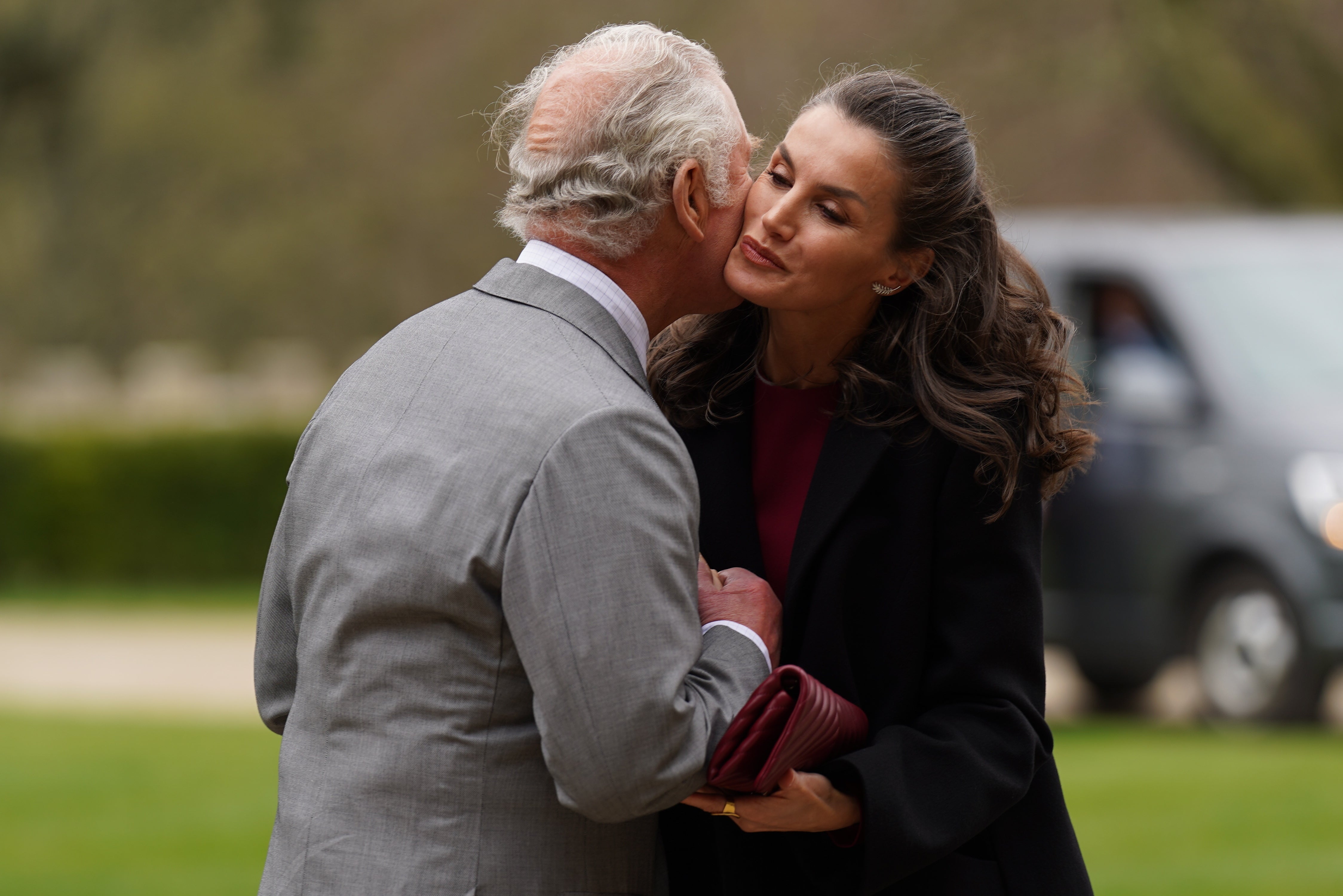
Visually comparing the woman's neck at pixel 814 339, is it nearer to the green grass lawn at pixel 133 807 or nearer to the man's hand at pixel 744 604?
the man's hand at pixel 744 604

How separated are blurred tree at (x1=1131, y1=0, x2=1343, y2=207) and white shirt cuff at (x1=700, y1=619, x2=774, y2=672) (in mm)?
13809

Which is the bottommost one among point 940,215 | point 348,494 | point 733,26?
point 348,494

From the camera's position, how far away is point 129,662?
1175cm

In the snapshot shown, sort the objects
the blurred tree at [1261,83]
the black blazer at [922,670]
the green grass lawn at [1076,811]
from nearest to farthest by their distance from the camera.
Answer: the black blazer at [922,670]
the green grass lawn at [1076,811]
the blurred tree at [1261,83]

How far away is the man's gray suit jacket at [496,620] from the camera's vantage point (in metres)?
2.22

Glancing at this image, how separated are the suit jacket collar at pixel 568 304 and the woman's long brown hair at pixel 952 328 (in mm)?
407

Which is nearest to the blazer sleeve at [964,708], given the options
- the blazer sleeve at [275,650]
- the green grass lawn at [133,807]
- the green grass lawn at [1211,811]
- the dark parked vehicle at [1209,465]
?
the blazer sleeve at [275,650]

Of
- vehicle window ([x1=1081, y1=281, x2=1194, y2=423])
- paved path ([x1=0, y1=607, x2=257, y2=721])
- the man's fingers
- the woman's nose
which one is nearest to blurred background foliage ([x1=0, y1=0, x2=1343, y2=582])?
paved path ([x1=0, y1=607, x2=257, y2=721])

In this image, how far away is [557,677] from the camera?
221 centimetres

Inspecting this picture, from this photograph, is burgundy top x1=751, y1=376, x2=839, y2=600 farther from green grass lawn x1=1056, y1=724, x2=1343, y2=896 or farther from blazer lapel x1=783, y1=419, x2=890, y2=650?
green grass lawn x1=1056, y1=724, x2=1343, y2=896

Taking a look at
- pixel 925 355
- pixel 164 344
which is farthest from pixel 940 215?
pixel 164 344

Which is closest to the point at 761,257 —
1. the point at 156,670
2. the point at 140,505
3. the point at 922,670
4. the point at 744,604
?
the point at 744,604

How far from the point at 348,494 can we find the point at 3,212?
21.8 metres

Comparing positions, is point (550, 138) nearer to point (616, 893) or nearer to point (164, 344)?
point (616, 893)
